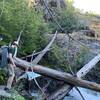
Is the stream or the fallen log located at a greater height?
the fallen log

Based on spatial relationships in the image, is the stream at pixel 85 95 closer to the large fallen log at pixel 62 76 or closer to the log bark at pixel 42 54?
the large fallen log at pixel 62 76

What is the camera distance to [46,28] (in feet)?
35.9

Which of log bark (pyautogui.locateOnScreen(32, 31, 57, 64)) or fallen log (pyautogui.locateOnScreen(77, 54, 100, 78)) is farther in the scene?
log bark (pyautogui.locateOnScreen(32, 31, 57, 64))

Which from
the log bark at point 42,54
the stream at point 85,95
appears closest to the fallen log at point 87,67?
the stream at point 85,95

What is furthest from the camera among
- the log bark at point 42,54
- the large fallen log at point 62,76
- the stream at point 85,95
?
the stream at point 85,95

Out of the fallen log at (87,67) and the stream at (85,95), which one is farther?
the stream at (85,95)

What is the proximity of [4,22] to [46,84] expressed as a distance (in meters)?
1.94

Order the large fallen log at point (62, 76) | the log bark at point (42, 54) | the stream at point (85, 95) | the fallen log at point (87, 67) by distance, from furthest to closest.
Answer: the stream at point (85, 95) < the log bark at point (42, 54) < the fallen log at point (87, 67) < the large fallen log at point (62, 76)

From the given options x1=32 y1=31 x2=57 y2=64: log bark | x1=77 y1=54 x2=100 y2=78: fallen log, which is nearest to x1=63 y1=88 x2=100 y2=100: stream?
x1=77 y1=54 x2=100 y2=78: fallen log

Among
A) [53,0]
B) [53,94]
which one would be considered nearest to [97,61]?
[53,94]

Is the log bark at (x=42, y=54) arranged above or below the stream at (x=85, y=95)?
above

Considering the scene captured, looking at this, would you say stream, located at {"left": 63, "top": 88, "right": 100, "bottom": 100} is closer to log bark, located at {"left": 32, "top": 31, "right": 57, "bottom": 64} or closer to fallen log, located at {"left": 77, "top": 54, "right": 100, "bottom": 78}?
fallen log, located at {"left": 77, "top": 54, "right": 100, "bottom": 78}

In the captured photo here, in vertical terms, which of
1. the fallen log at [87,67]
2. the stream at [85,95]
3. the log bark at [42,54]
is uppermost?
the log bark at [42,54]

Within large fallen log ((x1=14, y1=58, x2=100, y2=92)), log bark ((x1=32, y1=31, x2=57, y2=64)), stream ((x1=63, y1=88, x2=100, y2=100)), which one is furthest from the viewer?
stream ((x1=63, y1=88, x2=100, y2=100))
